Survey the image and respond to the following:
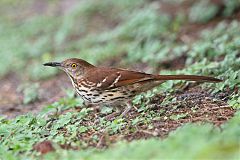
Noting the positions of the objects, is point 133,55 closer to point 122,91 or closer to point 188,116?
point 122,91

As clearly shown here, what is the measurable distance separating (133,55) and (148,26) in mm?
1123

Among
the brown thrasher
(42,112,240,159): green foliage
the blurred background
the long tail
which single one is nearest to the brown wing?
the brown thrasher

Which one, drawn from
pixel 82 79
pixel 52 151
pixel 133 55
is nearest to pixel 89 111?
pixel 82 79

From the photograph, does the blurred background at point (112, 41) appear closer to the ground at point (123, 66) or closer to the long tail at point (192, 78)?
the ground at point (123, 66)

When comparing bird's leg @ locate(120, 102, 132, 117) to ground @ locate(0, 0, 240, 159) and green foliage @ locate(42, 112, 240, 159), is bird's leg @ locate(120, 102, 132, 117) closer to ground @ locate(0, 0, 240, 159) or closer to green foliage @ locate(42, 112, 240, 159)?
ground @ locate(0, 0, 240, 159)

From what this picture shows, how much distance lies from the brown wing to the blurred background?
121cm

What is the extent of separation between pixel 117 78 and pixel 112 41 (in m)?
4.95

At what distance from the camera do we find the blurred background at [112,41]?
323 inches

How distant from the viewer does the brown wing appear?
19.0 ft

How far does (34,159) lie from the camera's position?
4.36 metres

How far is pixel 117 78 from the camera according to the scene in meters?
5.84

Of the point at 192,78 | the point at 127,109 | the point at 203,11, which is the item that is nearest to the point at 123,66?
the point at 203,11

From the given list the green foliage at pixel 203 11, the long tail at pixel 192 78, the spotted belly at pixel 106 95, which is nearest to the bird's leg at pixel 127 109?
the spotted belly at pixel 106 95

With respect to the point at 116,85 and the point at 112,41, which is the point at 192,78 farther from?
the point at 112,41
